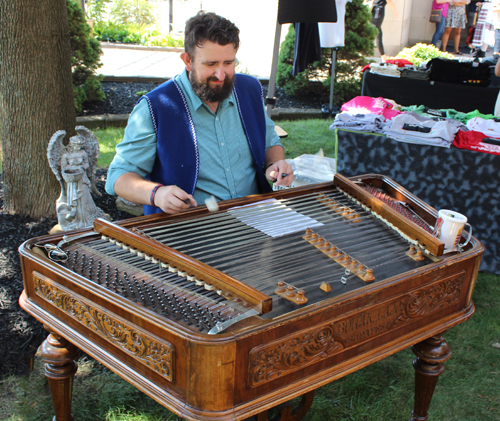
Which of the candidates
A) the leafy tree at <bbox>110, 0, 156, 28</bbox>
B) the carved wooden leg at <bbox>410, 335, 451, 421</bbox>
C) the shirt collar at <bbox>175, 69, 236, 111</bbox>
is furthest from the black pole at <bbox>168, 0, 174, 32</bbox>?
the carved wooden leg at <bbox>410, 335, 451, 421</bbox>

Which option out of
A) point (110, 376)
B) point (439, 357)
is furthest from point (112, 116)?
point (439, 357)

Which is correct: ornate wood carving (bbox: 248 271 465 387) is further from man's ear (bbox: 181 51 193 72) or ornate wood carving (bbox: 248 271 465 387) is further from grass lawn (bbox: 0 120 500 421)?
man's ear (bbox: 181 51 193 72)

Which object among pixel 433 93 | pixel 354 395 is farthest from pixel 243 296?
pixel 433 93

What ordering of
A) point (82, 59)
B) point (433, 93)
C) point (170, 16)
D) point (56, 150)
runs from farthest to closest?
point (170, 16), point (82, 59), point (433, 93), point (56, 150)

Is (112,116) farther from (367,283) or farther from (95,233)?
(367,283)

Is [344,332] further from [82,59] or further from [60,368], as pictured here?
[82,59]

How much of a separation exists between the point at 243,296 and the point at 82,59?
6.28 m

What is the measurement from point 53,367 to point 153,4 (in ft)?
51.6

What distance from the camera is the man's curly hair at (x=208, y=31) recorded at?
2018 millimetres

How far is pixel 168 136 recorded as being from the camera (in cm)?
217

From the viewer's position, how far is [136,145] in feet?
7.09

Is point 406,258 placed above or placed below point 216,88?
below

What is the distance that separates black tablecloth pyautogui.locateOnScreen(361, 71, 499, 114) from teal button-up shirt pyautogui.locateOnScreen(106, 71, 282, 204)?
418cm

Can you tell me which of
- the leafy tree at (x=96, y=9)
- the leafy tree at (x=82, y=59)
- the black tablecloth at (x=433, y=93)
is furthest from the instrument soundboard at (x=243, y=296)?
the leafy tree at (x=96, y=9)
